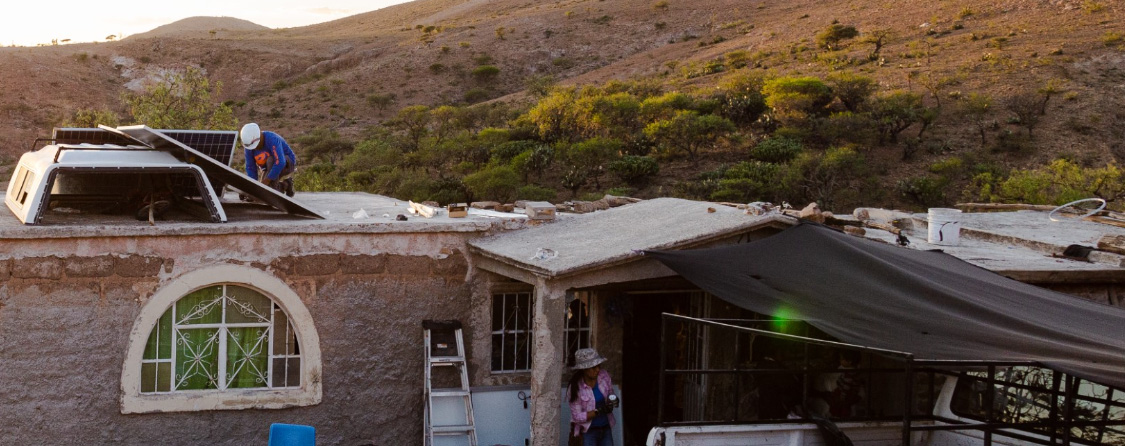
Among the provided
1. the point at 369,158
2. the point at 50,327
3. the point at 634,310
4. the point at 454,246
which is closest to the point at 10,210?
the point at 50,327

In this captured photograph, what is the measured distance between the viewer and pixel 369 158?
3244 cm

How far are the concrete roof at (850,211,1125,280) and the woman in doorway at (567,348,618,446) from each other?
3505 mm

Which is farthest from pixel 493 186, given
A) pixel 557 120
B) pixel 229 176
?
pixel 229 176

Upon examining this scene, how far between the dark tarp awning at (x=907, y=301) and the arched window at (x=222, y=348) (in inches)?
151

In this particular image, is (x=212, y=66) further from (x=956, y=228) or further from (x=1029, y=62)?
(x=956, y=228)

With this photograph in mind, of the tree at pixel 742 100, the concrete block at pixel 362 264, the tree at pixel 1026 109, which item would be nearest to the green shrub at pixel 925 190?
the tree at pixel 1026 109

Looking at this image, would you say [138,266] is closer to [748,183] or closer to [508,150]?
[748,183]

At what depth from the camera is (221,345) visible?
30.1 ft

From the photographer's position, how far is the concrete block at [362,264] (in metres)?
9.33

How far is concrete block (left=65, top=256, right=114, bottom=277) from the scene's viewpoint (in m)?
8.59

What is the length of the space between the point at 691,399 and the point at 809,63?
37.3 m

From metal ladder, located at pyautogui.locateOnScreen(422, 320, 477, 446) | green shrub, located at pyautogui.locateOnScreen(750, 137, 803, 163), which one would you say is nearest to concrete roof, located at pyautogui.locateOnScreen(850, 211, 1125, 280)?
metal ladder, located at pyautogui.locateOnScreen(422, 320, 477, 446)

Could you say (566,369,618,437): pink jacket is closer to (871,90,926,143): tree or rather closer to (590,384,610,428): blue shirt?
(590,384,610,428): blue shirt

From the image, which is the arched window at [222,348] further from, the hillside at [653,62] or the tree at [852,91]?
the tree at [852,91]
